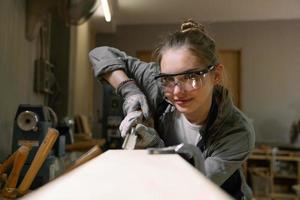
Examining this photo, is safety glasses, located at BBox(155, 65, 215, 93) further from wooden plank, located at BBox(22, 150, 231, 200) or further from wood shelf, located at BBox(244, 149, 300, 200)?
wood shelf, located at BBox(244, 149, 300, 200)

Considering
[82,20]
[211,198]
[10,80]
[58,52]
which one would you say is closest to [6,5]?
[10,80]

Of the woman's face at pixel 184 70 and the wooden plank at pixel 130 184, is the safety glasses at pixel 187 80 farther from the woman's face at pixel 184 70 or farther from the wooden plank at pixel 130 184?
the wooden plank at pixel 130 184

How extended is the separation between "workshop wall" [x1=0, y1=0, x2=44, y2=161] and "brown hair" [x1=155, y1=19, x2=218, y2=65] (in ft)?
3.16

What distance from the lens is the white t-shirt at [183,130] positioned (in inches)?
46.2

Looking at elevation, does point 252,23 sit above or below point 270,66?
above

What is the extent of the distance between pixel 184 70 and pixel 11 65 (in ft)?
4.01

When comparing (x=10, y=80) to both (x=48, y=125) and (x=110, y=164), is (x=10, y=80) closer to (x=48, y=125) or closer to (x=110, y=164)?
(x=48, y=125)

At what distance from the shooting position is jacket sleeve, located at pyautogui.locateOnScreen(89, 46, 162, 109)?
1.23m

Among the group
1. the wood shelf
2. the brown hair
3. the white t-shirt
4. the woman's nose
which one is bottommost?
the wood shelf

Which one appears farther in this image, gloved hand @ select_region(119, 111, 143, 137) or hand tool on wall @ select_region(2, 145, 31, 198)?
hand tool on wall @ select_region(2, 145, 31, 198)

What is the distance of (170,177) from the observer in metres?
0.35

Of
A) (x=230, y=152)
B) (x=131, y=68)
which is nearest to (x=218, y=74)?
(x=230, y=152)

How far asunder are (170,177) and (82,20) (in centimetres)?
242

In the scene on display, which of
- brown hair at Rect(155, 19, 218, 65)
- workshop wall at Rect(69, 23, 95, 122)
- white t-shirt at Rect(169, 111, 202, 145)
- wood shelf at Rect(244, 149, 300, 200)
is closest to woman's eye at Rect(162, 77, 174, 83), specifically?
brown hair at Rect(155, 19, 218, 65)
